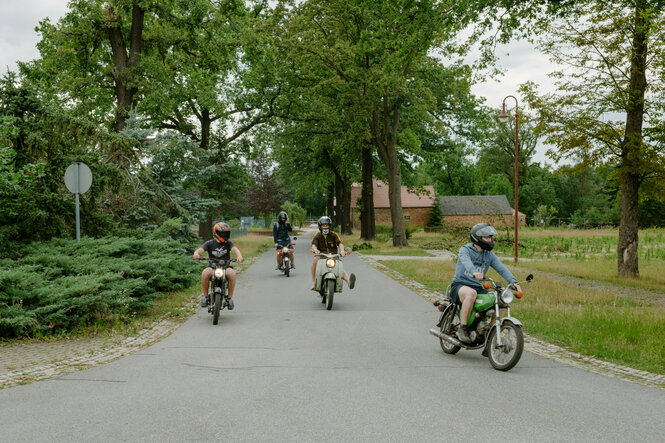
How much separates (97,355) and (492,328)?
4636mm

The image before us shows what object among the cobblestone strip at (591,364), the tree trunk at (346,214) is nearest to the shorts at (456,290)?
the cobblestone strip at (591,364)

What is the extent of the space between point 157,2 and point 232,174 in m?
9.15

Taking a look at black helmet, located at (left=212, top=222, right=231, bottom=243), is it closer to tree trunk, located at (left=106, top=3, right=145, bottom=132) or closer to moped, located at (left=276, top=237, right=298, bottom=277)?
moped, located at (left=276, top=237, right=298, bottom=277)

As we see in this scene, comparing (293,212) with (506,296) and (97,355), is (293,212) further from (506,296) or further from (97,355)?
(506,296)

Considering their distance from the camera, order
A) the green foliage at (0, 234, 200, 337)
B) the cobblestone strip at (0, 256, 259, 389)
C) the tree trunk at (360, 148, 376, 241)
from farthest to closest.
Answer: the tree trunk at (360, 148, 376, 241) < the green foliage at (0, 234, 200, 337) < the cobblestone strip at (0, 256, 259, 389)

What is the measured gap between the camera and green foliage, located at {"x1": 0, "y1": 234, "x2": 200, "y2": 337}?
23.8 feet

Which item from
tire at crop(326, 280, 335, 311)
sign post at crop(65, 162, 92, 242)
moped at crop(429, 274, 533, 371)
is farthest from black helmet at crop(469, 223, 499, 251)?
sign post at crop(65, 162, 92, 242)

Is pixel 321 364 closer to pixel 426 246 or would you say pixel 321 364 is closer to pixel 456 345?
pixel 456 345

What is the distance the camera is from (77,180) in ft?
35.2

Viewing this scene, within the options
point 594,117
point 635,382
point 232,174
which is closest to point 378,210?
point 232,174

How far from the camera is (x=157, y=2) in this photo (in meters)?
21.0

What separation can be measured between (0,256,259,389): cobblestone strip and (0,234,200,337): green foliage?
0.52 metres

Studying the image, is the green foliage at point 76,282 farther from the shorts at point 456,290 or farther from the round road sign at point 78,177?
the shorts at point 456,290

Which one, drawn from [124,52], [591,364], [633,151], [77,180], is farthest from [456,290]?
[124,52]
